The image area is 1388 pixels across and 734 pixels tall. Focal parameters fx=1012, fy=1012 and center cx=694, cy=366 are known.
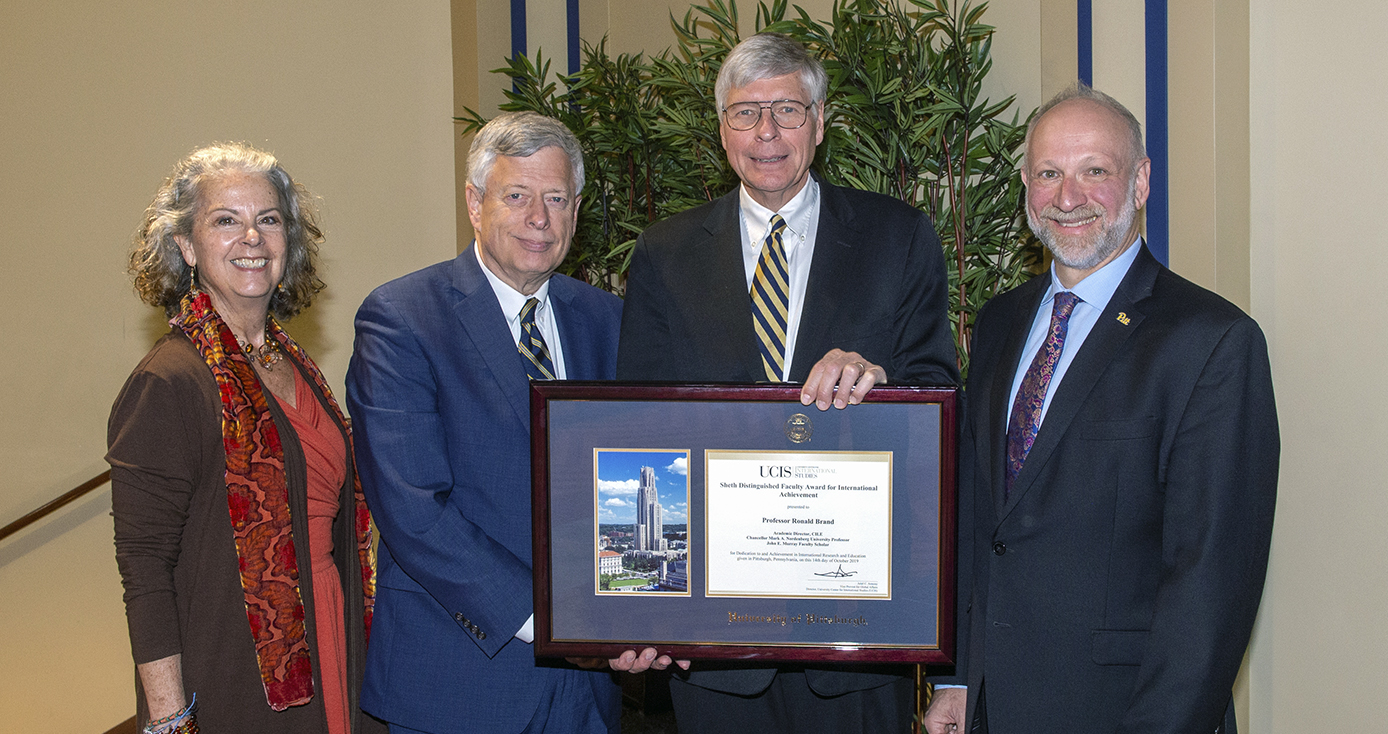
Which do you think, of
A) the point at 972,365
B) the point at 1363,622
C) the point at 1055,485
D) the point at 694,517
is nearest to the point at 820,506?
the point at 694,517

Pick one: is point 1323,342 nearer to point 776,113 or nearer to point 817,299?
point 817,299

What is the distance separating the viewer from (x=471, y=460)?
2.06 m

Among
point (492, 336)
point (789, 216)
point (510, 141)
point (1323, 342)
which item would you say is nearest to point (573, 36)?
point (510, 141)

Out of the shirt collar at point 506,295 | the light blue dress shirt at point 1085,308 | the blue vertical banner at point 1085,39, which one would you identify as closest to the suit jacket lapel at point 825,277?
the light blue dress shirt at point 1085,308

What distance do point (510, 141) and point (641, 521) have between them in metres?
0.87

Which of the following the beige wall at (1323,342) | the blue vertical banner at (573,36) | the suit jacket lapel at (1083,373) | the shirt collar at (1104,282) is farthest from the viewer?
the blue vertical banner at (573,36)

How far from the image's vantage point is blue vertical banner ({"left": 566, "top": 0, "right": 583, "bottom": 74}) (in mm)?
5445

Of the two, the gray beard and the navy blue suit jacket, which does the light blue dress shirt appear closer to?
the gray beard

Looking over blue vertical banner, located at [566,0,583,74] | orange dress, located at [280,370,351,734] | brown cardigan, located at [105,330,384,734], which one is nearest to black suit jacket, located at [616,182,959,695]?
orange dress, located at [280,370,351,734]

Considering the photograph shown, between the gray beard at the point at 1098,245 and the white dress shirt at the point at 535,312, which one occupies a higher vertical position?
the gray beard at the point at 1098,245

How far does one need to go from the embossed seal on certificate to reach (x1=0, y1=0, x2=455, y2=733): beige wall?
11.7 feet

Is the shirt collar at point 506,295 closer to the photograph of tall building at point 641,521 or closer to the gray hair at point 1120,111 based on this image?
the photograph of tall building at point 641,521

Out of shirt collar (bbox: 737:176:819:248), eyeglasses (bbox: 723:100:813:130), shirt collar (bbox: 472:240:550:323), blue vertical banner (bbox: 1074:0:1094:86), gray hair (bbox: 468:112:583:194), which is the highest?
blue vertical banner (bbox: 1074:0:1094:86)

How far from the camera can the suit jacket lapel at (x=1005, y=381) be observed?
190cm
